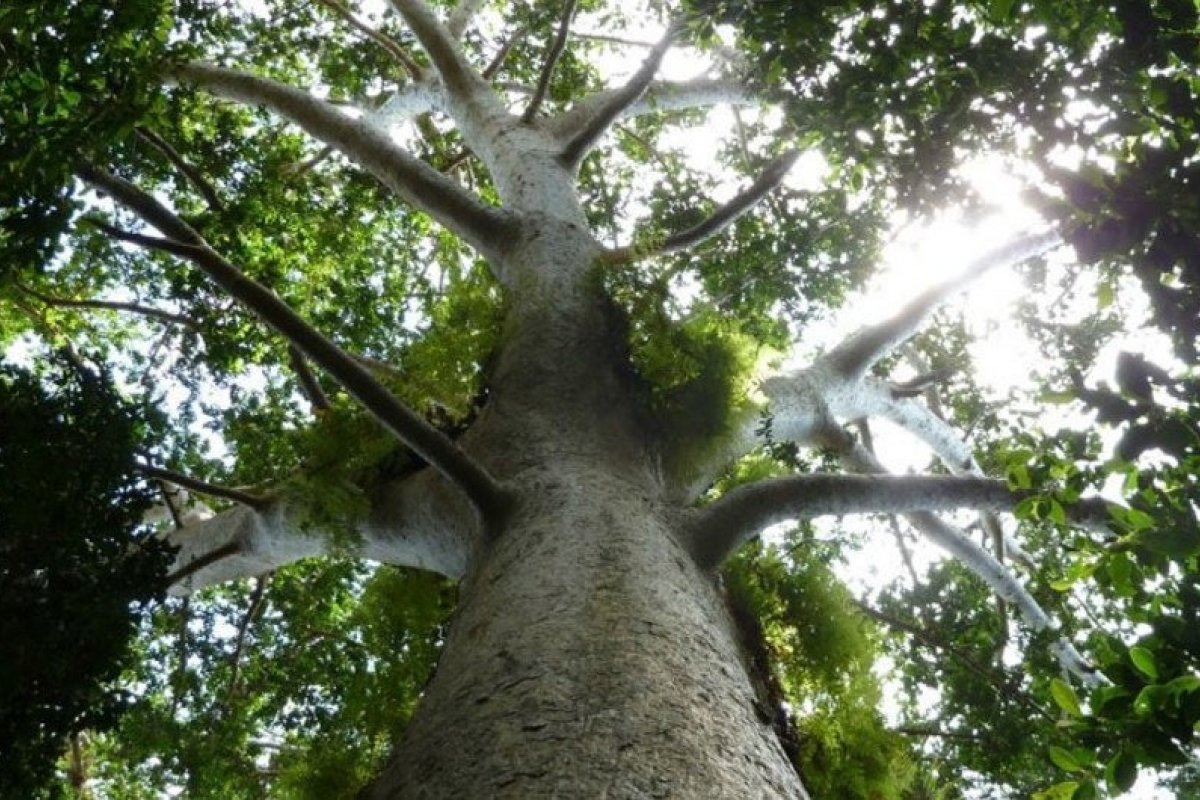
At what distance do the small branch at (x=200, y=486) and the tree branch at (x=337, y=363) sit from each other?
71cm

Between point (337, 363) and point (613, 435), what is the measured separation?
966 mm

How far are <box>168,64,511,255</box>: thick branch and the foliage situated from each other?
1.47m

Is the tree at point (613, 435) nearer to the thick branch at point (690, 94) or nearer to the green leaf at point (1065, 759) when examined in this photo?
the green leaf at point (1065, 759)

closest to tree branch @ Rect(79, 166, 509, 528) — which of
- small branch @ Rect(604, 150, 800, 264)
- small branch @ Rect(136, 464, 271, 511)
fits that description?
small branch @ Rect(136, 464, 271, 511)

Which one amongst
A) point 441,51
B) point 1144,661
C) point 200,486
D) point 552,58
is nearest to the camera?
point 1144,661

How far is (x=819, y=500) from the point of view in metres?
3.19

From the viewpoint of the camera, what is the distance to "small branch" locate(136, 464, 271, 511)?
10.0 ft

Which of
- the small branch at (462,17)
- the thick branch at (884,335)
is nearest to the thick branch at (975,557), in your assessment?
the thick branch at (884,335)

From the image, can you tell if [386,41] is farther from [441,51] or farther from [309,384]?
[309,384]

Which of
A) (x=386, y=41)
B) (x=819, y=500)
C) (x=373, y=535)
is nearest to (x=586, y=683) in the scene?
(x=819, y=500)

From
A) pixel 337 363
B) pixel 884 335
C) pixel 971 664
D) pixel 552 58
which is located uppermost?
pixel 552 58

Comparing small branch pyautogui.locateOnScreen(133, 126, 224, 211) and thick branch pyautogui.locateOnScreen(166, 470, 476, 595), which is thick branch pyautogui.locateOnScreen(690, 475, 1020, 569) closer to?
thick branch pyautogui.locateOnScreen(166, 470, 476, 595)

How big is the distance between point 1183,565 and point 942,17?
189 centimetres

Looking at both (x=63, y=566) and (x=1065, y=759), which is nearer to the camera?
(x=1065, y=759)
